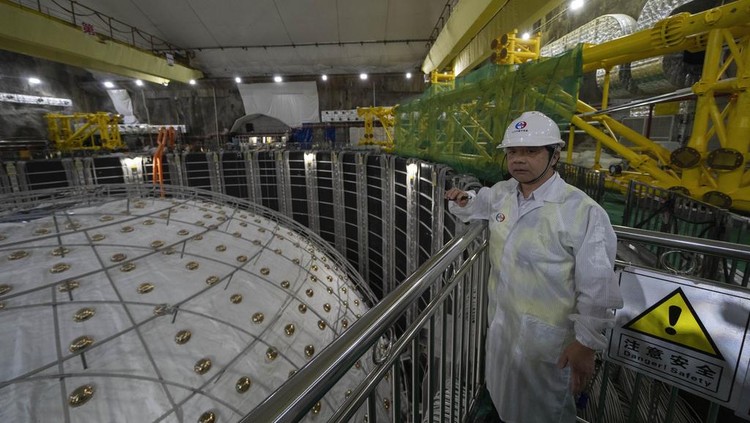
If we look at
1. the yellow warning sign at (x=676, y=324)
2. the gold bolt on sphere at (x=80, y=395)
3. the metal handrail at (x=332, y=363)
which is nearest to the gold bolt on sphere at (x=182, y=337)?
the gold bolt on sphere at (x=80, y=395)

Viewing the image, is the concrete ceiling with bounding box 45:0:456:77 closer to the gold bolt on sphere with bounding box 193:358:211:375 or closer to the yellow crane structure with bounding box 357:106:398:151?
the yellow crane structure with bounding box 357:106:398:151

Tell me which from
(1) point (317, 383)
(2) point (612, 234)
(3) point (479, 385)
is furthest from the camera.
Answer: (3) point (479, 385)

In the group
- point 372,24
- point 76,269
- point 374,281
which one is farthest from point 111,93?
point 76,269

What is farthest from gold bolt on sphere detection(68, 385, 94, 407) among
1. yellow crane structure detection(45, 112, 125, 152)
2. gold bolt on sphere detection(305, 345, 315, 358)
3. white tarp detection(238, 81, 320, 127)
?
white tarp detection(238, 81, 320, 127)

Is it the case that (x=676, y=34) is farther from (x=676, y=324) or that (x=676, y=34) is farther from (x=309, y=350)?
(x=309, y=350)

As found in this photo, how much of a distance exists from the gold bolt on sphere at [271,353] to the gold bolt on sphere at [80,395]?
130 centimetres

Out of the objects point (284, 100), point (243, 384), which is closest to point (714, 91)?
point (243, 384)

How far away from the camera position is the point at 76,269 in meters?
3.09

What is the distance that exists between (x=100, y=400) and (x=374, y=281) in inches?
463

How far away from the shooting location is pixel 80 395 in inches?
83.7

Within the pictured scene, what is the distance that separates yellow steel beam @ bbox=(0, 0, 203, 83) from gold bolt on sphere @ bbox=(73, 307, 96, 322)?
10.4 meters

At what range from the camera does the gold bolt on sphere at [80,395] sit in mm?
2092

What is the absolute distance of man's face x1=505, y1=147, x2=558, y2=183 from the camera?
1805 millimetres

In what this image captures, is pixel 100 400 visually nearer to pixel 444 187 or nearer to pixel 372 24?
pixel 444 187
